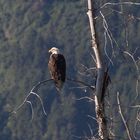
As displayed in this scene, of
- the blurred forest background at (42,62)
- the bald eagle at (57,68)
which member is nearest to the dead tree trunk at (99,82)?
the bald eagle at (57,68)

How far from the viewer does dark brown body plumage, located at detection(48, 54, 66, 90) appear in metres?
15.0

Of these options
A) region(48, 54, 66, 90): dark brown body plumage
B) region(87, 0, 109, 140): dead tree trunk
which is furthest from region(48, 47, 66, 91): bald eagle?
region(87, 0, 109, 140): dead tree trunk

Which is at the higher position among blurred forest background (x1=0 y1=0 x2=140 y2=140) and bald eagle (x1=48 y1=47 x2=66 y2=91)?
bald eagle (x1=48 y1=47 x2=66 y2=91)

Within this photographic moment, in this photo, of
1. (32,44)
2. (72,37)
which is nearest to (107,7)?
(72,37)

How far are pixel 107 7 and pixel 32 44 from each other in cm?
14600

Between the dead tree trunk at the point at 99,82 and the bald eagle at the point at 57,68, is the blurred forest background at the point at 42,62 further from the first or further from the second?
the dead tree trunk at the point at 99,82

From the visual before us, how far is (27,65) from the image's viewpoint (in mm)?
151000

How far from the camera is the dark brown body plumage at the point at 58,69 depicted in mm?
15016

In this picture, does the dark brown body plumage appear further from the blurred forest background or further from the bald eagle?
A: the blurred forest background

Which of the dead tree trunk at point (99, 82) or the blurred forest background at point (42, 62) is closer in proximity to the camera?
the dead tree trunk at point (99, 82)

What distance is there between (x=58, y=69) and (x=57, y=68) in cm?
18

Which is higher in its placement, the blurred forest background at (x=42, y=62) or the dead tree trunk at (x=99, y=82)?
the dead tree trunk at (x=99, y=82)

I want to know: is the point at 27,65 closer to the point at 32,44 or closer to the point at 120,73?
the point at 32,44

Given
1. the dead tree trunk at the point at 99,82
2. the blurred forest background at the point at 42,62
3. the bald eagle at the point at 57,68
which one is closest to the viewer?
the dead tree trunk at the point at 99,82
